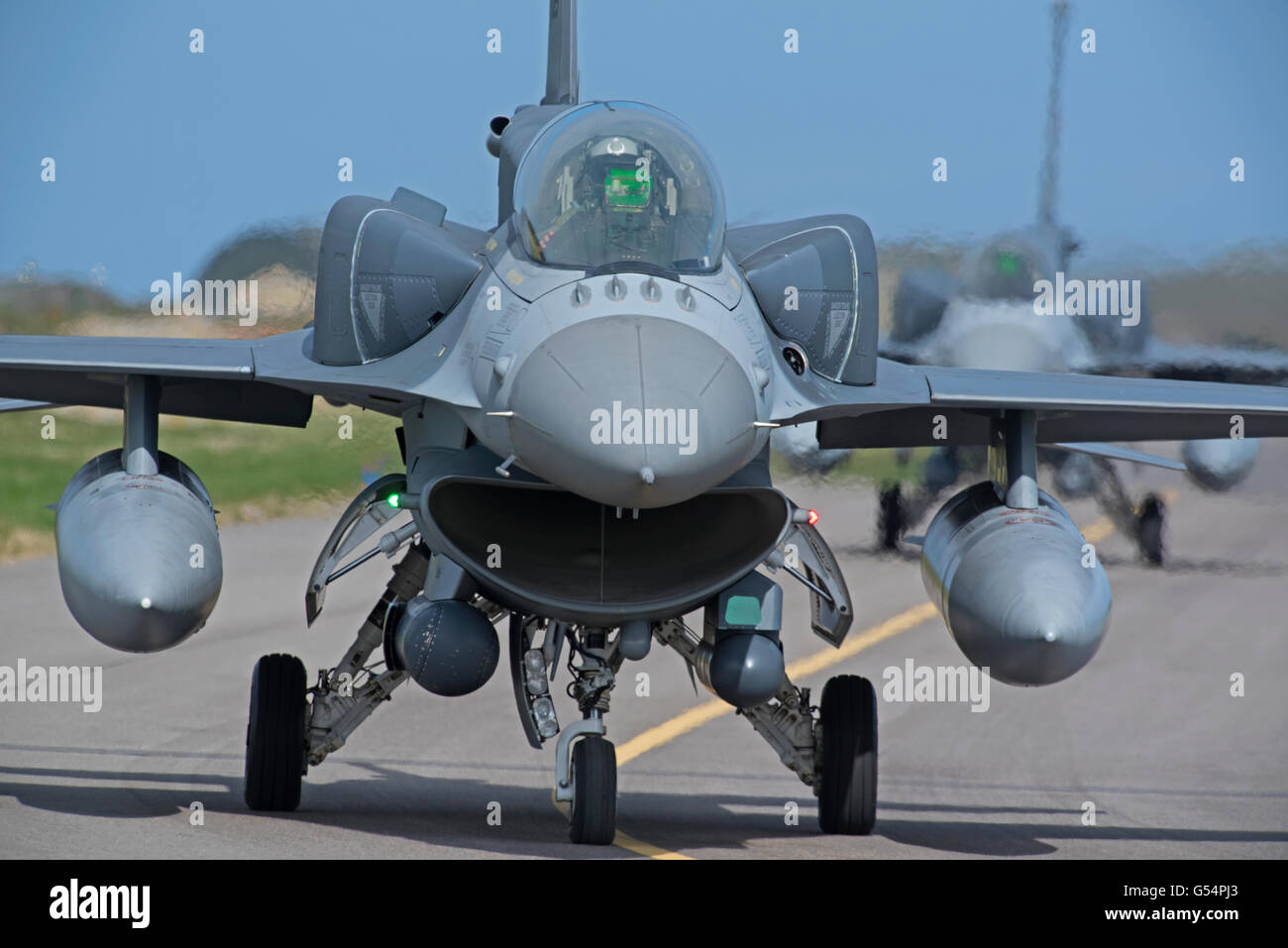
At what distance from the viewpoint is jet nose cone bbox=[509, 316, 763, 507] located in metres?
7.42

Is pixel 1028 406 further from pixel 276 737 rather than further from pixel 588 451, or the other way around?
pixel 276 737

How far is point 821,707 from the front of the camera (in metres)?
10.6

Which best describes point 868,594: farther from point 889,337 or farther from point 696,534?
point 696,534

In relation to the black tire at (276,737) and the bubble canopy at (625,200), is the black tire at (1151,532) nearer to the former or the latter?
the black tire at (276,737)

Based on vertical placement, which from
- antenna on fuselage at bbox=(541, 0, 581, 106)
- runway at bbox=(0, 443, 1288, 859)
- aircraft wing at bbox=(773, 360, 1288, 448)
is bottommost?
runway at bbox=(0, 443, 1288, 859)

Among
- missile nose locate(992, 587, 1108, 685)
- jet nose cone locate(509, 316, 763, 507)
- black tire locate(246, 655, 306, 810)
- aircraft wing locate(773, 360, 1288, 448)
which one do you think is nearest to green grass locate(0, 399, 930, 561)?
aircraft wing locate(773, 360, 1288, 448)

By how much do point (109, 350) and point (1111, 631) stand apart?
13.4 meters

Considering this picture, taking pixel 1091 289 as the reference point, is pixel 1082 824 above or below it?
below

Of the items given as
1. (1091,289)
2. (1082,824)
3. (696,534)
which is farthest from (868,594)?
(696,534)

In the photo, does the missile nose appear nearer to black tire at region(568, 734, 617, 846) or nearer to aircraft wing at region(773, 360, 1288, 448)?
aircraft wing at region(773, 360, 1288, 448)

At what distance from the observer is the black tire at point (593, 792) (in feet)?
29.4

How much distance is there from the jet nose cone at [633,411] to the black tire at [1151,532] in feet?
53.3

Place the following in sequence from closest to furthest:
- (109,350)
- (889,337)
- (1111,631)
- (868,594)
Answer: (109,350) → (1111,631) → (868,594) → (889,337)

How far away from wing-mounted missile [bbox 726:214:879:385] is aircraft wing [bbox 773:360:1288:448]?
0.49 ft
